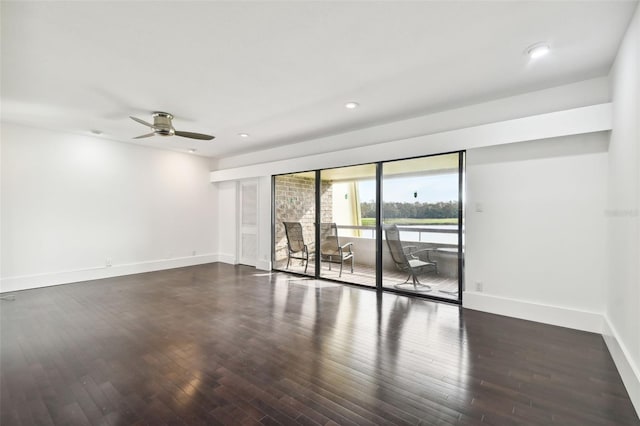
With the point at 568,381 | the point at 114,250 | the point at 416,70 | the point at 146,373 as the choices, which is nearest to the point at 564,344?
the point at 568,381

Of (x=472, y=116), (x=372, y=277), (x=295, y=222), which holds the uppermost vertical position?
(x=472, y=116)

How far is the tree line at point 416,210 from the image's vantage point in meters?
4.09

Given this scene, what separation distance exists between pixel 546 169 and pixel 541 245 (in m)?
0.87

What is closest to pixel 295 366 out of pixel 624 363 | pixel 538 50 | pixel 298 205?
pixel 624 363

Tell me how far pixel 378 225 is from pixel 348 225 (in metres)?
0.80

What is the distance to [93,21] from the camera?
2172mm

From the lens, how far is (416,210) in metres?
4.41

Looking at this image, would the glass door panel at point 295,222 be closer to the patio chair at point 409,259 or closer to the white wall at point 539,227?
the patio chair at point 409,259

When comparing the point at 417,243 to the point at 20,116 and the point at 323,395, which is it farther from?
the point at 20,116

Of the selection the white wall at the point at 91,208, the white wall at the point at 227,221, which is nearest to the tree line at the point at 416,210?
the white wall at the point at 227,221

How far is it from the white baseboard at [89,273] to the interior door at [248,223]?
1054 mm

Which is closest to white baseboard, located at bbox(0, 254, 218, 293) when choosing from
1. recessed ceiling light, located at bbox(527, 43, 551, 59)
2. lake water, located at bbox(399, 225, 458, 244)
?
lake water, located at bbox(399, 225, 458, 244)

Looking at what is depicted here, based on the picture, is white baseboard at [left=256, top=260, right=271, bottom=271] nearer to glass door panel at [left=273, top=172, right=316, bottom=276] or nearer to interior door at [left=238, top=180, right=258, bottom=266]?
glass door panel at [left=273, top=172, right=316, bottom=276]

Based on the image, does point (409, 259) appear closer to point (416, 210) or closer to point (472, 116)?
point (416, 210)
